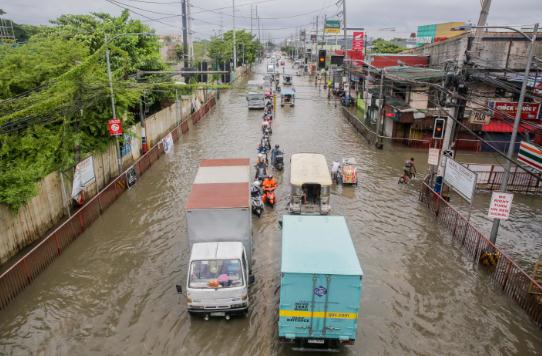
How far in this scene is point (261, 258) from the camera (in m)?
13.9

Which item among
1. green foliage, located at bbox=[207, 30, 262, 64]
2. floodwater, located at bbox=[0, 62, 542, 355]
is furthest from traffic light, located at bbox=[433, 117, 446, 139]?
green foliage, located at bbox=[207, 30, 262, 64]

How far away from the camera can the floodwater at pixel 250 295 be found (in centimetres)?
991

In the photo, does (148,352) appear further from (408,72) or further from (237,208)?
(408,72)

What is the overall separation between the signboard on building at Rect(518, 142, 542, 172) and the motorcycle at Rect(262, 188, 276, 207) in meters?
10.5

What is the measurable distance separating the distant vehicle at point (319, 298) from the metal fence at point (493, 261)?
18.0 feet

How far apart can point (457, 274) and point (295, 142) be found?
19.0 metres

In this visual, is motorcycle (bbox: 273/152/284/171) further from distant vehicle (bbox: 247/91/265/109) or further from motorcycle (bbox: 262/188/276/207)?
distant vehicle (bbox: 247/91/265/109)

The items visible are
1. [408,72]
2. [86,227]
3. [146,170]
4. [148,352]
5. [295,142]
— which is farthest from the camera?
[295,142]

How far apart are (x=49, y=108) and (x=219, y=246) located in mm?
9374

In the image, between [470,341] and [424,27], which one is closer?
[470,341]

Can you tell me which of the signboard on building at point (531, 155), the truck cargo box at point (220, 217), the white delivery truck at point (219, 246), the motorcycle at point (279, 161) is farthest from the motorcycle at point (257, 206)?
the signboard on building at point (531, 155)

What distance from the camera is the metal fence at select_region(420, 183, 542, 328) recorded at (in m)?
10.9

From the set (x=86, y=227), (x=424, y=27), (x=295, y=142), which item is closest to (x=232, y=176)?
(x=86, y=227)

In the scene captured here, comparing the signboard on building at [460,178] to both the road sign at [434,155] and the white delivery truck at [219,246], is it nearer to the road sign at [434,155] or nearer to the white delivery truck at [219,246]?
the road sign at [434,155]
